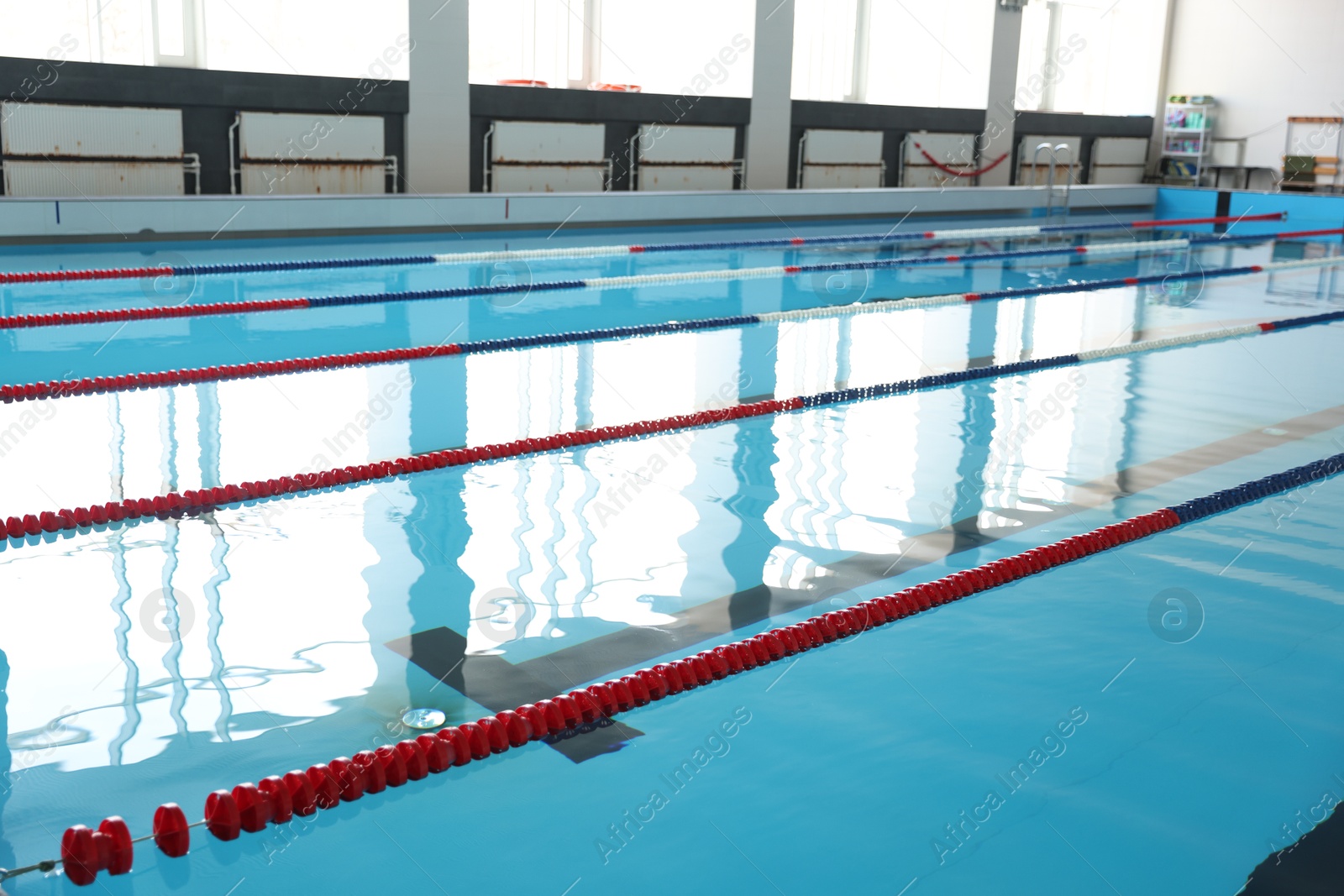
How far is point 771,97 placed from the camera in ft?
52.9

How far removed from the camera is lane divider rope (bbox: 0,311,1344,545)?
3891 mm

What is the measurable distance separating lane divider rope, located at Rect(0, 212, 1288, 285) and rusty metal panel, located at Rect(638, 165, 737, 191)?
2308 millimetres

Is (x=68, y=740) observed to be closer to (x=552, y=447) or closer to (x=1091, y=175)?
(x=552, y=447)

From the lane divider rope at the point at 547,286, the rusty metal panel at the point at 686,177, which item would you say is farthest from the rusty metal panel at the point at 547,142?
the lane divider rope at the point at 547,286

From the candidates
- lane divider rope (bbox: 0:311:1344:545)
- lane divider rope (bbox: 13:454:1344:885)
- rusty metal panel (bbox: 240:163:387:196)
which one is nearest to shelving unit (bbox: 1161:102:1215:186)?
rusty metal panel (bbox: 240:163:387:196)

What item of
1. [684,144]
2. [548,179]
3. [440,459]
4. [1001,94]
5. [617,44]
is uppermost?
[617,44]

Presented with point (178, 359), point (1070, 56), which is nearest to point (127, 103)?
point (178, 359)

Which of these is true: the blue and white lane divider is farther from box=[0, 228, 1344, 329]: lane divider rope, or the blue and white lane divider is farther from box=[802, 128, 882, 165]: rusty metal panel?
box=[802, 128, 882, 165]: rusty metal panel

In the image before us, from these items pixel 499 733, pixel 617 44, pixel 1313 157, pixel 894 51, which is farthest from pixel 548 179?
pixel 1313 157

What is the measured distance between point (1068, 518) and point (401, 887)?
2914 mm

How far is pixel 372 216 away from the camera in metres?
12.1

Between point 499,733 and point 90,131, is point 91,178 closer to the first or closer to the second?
point 90,131

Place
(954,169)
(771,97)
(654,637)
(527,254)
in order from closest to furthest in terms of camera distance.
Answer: (654,637) < (527,254) < (771,97) < (954,169)

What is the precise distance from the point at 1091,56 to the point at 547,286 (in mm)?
15637
